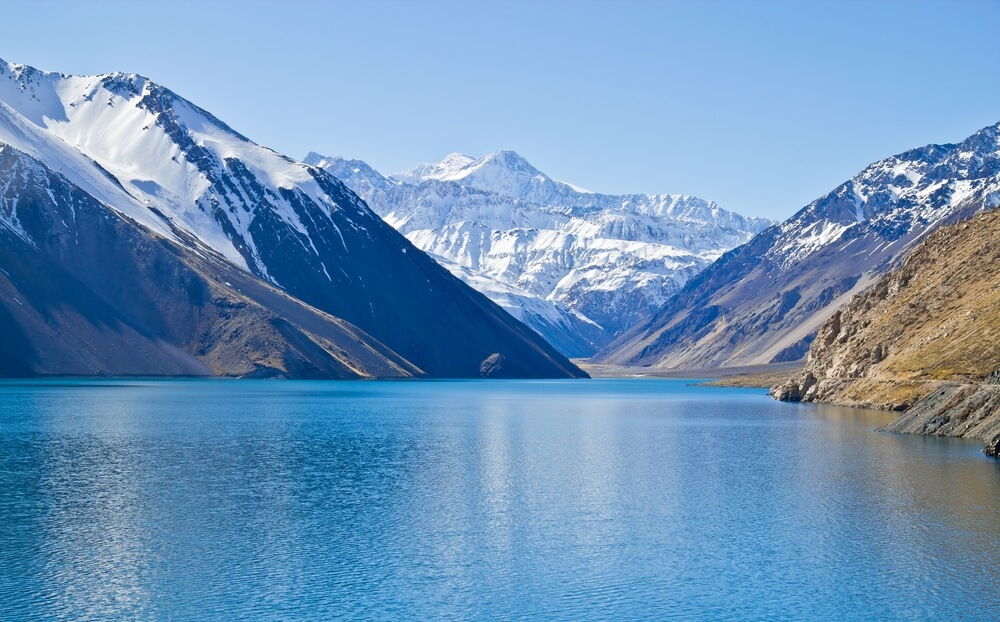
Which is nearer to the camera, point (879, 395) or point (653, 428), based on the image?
point (653, 428)

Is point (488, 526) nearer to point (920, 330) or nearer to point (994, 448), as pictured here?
point (994, 448)

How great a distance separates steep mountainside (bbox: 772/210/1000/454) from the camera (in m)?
106

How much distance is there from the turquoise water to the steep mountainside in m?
5.88

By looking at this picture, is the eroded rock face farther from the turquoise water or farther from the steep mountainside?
the turquoise water

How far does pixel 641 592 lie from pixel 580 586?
8.66ft

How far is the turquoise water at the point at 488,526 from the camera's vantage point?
43.6m

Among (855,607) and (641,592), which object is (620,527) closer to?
(641,592)

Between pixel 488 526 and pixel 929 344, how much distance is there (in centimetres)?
9626

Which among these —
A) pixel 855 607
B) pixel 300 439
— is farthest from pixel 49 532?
pixel 300 439

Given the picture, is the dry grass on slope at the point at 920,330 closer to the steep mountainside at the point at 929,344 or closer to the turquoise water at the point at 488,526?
the steep mountainside at the point at 929,344

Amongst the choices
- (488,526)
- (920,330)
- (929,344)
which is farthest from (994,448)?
(920,330)

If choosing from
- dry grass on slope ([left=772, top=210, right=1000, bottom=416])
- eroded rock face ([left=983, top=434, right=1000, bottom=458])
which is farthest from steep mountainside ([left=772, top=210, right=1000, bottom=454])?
eroded rock face ([left=983, top=434, right=1000, bottom=458])

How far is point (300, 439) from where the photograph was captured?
345 feet

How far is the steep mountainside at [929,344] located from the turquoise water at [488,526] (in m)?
5.88
